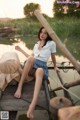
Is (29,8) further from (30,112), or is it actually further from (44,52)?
(30,112)

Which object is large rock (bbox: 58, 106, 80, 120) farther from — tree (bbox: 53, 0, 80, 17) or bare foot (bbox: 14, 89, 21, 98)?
tree (bbox: 53, 0, 80, 17)

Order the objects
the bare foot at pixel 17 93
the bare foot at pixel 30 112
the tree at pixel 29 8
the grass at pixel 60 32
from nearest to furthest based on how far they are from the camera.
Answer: the bare foot at pixel 30 112
the bare foot at pixel 17 93
the grass at pixel 60 32
the tree at pixel 29 8

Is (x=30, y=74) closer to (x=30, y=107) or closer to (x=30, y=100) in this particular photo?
(x=30, y=100)

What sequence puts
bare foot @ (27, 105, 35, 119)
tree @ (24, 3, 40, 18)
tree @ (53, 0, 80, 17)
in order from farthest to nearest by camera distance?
tree @ (24, 3, 40, 18) → tree @ (53, 0, 80, 17) → bare foot @ (27, 105, 35, 119)

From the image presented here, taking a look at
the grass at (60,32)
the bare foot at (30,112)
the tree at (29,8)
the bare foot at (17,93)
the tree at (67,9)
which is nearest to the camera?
the bare foot at (30,112)

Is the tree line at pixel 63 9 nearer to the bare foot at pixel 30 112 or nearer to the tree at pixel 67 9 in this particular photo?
the tree at pixel 67 9

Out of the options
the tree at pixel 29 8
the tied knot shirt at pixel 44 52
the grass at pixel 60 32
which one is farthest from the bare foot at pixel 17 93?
the tree at pixel 29 8

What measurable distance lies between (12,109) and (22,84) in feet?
1.21

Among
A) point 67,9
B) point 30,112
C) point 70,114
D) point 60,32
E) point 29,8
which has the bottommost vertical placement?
point 60,32

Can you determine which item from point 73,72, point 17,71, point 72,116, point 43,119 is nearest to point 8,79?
point 17,71

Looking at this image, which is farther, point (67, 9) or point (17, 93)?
point (67, 9)

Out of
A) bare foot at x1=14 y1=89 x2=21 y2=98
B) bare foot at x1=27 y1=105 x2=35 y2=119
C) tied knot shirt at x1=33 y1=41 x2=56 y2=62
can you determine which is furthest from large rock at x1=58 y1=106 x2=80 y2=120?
tied knot shirt at x1=33 y1=41 x2=56 y2=62

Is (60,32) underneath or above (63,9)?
underneath

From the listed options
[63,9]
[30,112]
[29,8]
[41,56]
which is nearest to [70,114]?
[30,112]
